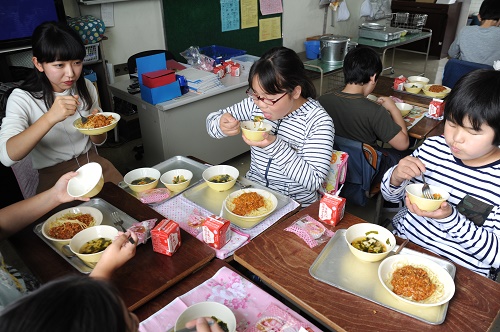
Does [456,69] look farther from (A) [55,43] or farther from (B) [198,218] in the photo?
(A) [55,43]

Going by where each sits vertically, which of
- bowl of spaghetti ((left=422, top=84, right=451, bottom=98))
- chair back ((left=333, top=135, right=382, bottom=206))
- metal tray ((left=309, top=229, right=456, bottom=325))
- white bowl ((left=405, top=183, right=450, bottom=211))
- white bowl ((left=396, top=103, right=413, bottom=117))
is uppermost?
white bowl ((left=405, top=183, right=450, bottom=211))

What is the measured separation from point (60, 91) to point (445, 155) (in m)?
1.91

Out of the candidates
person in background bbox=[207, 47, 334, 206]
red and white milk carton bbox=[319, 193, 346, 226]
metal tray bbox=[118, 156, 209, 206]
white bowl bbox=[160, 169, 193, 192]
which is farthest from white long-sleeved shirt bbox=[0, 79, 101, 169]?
red and white milk carton bbox=[319, 193, 346, 226]

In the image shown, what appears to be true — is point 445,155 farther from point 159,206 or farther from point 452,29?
point 452,29

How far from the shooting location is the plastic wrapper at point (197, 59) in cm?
345

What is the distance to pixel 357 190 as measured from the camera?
7.62ft

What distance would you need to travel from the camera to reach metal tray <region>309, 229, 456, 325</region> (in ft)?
3.41

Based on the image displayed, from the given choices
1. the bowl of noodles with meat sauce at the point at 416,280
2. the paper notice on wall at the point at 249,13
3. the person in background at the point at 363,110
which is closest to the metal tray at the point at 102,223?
the bowl of noodles with meat sauce at the point at 416,280

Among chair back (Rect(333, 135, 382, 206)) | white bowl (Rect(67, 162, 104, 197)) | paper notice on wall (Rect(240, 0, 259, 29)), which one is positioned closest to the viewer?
white bowl (Rect(67, 162, 104, 197))

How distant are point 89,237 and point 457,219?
4.24 feet

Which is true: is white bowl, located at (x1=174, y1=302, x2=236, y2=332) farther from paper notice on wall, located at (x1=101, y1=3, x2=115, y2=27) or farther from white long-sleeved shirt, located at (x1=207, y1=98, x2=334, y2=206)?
paper notice on wall, located at (x1=101, y1=3, x2=115, y2=27)

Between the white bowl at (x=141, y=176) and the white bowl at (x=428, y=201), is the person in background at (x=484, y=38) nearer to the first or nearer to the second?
the white bowl at (x=428, y=201)

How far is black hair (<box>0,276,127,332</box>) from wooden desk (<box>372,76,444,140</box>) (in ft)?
7.53

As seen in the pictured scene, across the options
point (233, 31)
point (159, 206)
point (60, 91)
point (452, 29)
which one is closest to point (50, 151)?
point (60, 91)
